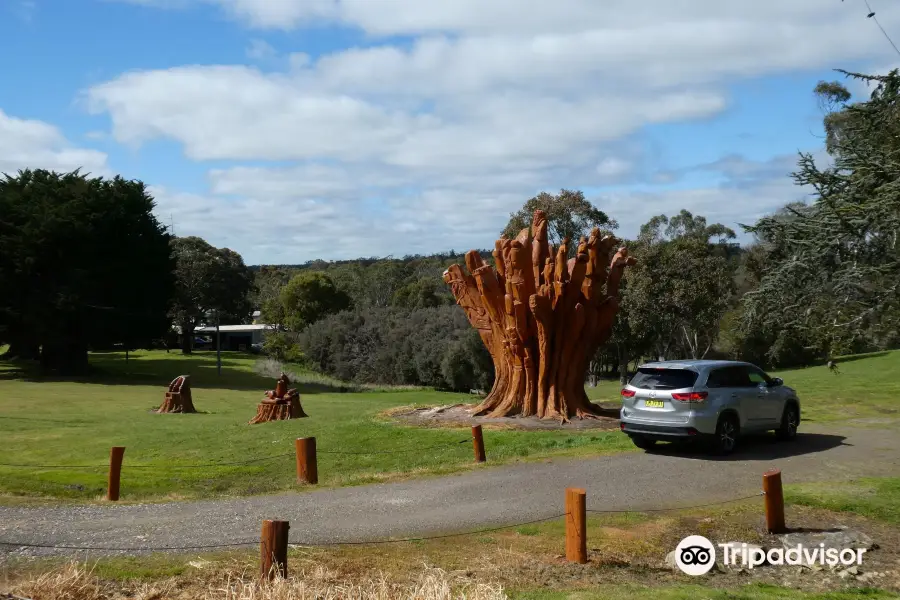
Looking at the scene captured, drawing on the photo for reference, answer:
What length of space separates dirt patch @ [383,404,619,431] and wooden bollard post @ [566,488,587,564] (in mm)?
11353

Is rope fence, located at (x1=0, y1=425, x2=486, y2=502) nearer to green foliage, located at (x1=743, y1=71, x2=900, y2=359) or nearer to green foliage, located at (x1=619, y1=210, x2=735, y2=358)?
green foliage, located at (x1=743, y1=71, x2=900, y2=359)

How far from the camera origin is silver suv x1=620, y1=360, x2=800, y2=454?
13.9m

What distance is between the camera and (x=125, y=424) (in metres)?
26.3

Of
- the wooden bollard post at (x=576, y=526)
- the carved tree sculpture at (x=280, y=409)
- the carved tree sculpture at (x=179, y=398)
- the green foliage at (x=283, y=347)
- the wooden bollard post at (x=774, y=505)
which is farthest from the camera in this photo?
the green foliage at (x=283, y=347)

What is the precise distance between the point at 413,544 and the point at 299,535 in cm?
147

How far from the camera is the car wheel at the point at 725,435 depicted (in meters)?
14.2

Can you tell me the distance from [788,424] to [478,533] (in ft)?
28.1

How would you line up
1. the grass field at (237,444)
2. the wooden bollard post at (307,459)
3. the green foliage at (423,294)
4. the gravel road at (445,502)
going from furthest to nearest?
the green foliage at (423,294), the grass field at (237,444), the wooden bollard post at (307,459), the gravel road at (445,502)

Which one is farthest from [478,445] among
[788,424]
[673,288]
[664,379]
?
[673,288]

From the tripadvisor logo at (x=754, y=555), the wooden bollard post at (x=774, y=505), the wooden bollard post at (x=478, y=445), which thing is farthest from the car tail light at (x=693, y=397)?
the tripadvisor logo at (x=754, y=555)

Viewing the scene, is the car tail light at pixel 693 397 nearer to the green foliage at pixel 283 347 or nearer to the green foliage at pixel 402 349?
the green foliage at pixel 402 349

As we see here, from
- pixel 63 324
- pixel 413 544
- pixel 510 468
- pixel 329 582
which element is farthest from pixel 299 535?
pixel 63 324

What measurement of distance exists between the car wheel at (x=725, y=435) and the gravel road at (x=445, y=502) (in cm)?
25

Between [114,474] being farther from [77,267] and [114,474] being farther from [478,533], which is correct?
[77,267]
